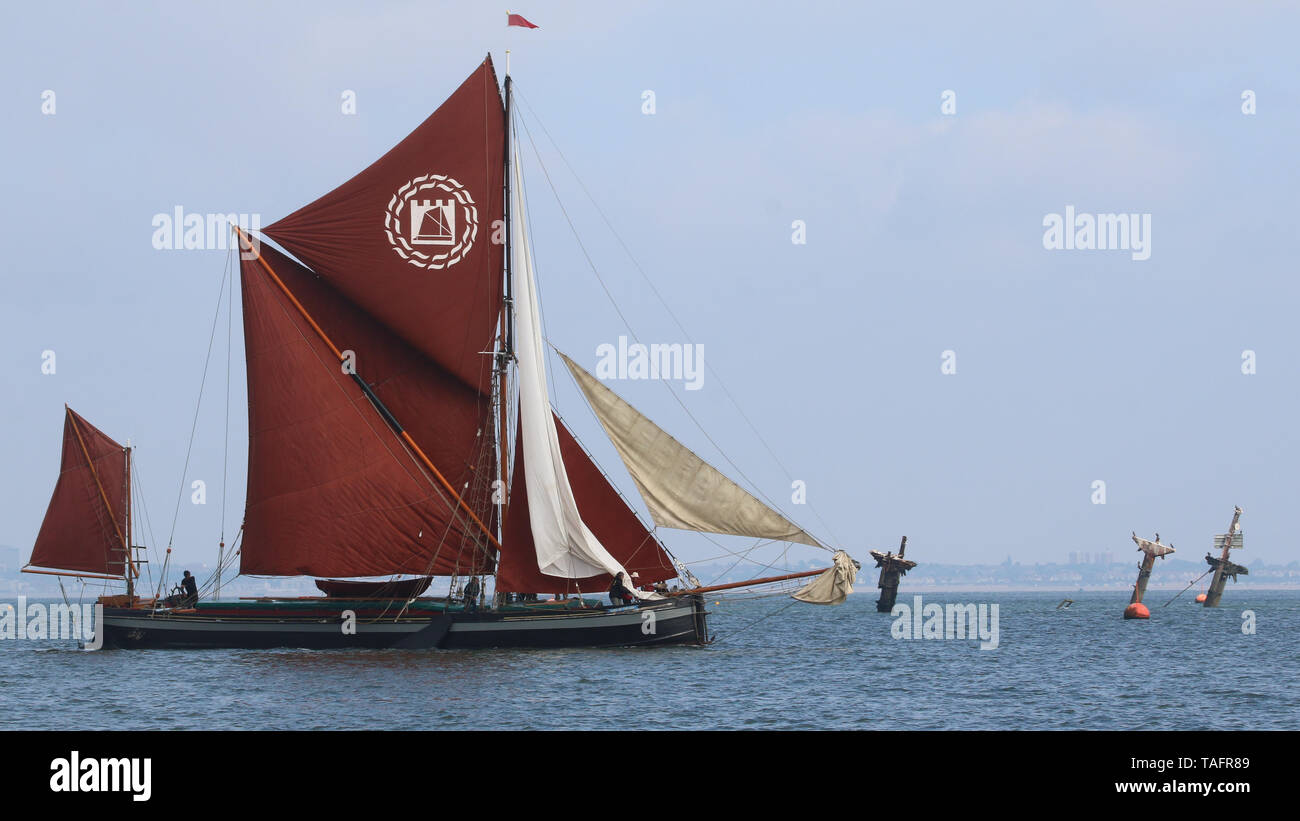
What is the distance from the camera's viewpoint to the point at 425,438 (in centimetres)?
4634

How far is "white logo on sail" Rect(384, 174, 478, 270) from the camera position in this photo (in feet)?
153

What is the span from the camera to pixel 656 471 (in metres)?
42.9

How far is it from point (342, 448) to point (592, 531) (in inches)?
343

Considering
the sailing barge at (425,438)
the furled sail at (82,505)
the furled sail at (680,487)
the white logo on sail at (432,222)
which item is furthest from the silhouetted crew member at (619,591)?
the furled sail at (82,505)

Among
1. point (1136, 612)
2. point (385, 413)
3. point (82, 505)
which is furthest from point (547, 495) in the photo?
point (1136, 612)

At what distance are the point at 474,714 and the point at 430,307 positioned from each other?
1832cm

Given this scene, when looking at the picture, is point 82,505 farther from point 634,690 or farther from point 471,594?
point 634,690

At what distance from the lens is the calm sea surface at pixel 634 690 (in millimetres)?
32625

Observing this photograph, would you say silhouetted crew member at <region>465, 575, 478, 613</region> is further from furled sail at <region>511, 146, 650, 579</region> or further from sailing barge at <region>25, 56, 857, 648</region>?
furled sail at <region>511, 146, 650, 579</region>

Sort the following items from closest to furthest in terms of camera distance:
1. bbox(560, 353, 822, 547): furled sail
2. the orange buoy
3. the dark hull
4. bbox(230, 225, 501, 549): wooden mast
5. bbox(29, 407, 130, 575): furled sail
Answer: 1. bbox(560, 353, 822, 547): furled sail
2. the dark hull
3. bbox(230, 225, 501, 549): wooden mast
4. bbox(29, 407, 130, 575): furled sail
5. the orange buoy

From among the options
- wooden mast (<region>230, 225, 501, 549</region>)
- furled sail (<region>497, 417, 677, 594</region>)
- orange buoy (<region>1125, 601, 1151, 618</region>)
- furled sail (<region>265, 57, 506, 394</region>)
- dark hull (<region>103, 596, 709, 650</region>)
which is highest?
furled sail (<region>265, 57, 506, 394</region>)

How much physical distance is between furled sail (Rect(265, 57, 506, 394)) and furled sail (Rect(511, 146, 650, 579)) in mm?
3247

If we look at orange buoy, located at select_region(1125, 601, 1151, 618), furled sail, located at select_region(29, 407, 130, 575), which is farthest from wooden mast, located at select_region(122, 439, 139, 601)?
orange buoy, located at select_region(1125, 601, 1151, 618)
